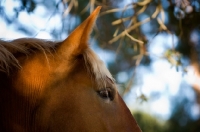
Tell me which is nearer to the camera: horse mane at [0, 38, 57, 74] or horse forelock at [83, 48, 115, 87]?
horse mane at [0, 38, 57, 74]

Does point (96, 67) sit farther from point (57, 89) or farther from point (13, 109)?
point (13, 109)

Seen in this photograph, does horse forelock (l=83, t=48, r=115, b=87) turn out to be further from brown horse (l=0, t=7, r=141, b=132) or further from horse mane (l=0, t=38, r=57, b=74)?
horse mane (l=0, t=38, r=57, b=74)

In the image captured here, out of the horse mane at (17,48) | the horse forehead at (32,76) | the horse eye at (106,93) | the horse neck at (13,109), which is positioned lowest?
the horse eye at (106,93)

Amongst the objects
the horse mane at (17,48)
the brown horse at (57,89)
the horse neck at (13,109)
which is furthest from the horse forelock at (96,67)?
the horse neck at (13,109)

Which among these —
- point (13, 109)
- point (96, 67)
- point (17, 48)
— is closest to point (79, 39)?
point (96, 67)

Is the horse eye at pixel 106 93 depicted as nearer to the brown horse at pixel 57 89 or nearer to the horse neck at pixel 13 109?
the brown horse at pixel 57 89

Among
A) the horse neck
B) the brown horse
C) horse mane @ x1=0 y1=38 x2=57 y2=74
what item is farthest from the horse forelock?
the horse neck

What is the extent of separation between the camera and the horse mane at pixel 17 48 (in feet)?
6.20

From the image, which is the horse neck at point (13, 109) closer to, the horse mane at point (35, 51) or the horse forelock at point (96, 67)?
the horse mane at point (35, 51)

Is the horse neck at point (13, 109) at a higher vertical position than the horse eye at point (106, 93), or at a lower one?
higher

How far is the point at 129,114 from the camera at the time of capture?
2.08 m

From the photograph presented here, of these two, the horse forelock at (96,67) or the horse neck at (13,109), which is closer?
the horse neck at (13,109)

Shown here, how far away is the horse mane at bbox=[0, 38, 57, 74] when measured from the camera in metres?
1.89

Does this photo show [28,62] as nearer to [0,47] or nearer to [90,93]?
[0,47]
